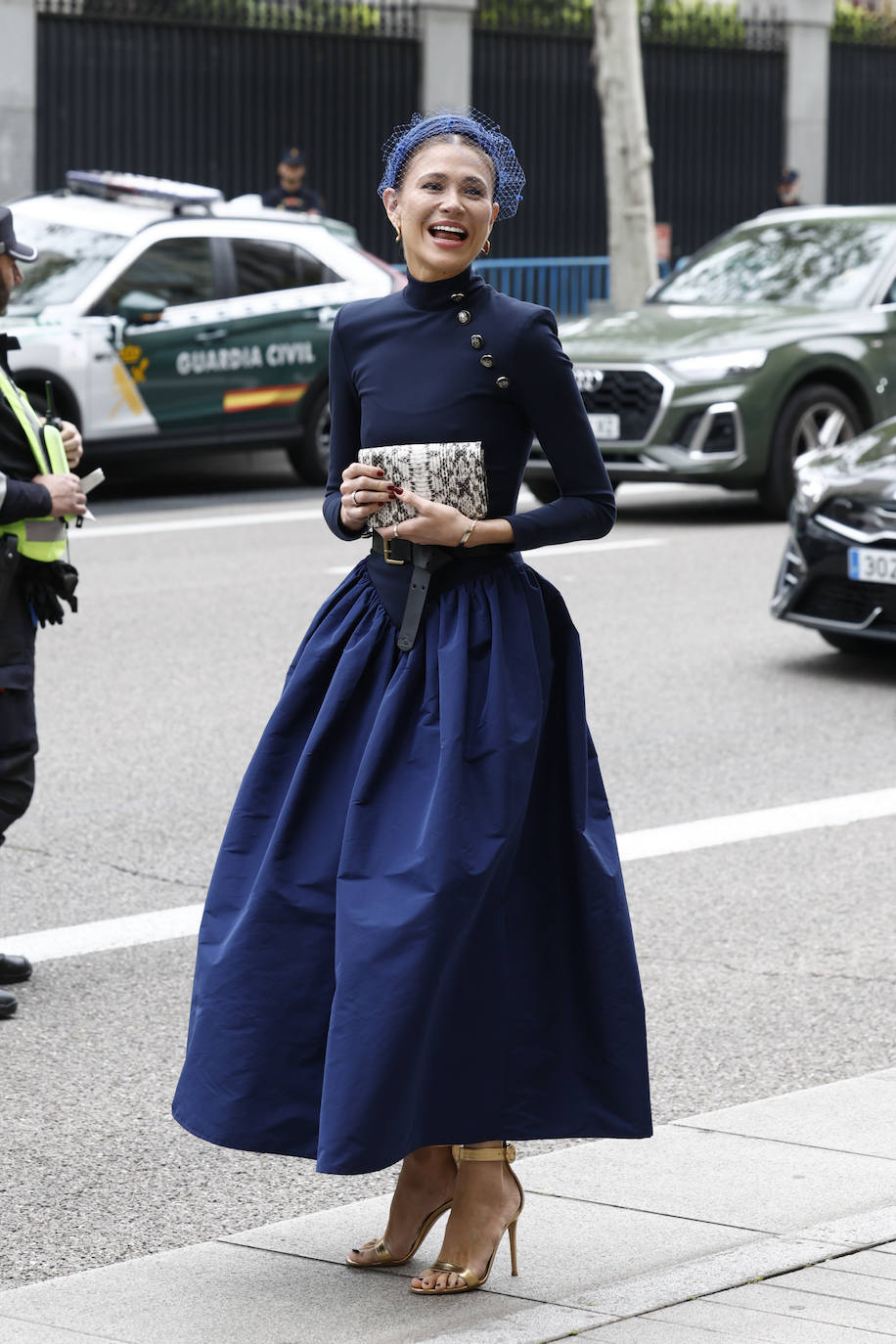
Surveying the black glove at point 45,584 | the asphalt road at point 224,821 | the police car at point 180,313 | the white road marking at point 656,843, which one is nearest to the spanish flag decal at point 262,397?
the police car at point 180,313

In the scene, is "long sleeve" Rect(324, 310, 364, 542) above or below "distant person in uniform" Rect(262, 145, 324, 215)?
below

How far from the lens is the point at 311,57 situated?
80.5 ft

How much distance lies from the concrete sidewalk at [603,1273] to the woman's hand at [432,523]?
1184mm

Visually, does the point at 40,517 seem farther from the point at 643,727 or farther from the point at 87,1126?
the point at 643,727

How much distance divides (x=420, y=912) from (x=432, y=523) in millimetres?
618

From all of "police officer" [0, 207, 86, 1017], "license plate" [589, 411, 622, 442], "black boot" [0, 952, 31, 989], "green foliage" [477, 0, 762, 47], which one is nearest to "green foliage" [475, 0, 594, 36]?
"green foliage" [477, 0, 762, 47]

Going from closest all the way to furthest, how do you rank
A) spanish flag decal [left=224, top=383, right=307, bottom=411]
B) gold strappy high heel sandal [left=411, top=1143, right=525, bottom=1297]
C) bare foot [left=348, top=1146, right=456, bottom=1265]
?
gold strappy high heel sandal [left=411, top=1143, right=525, bottom=1297] → bare foot [left=348, top=1146, right=456, bottom=1265] → spanish flag decal [left=224, top=383, right=307, bottom=411]

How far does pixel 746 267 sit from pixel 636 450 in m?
2.36

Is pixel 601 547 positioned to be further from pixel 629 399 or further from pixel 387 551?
pixel 387 551

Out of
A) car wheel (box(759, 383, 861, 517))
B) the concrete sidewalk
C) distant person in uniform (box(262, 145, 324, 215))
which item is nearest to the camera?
the concrete sidewalk

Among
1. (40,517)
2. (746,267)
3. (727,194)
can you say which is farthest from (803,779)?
(727,194)

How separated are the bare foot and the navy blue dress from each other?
0.20 m

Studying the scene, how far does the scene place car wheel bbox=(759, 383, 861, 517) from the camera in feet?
45.5

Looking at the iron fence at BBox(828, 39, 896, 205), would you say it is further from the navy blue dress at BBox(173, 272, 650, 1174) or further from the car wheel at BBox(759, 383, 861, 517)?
the navy blue dress at BBox(173, 272, 650, 1174)
